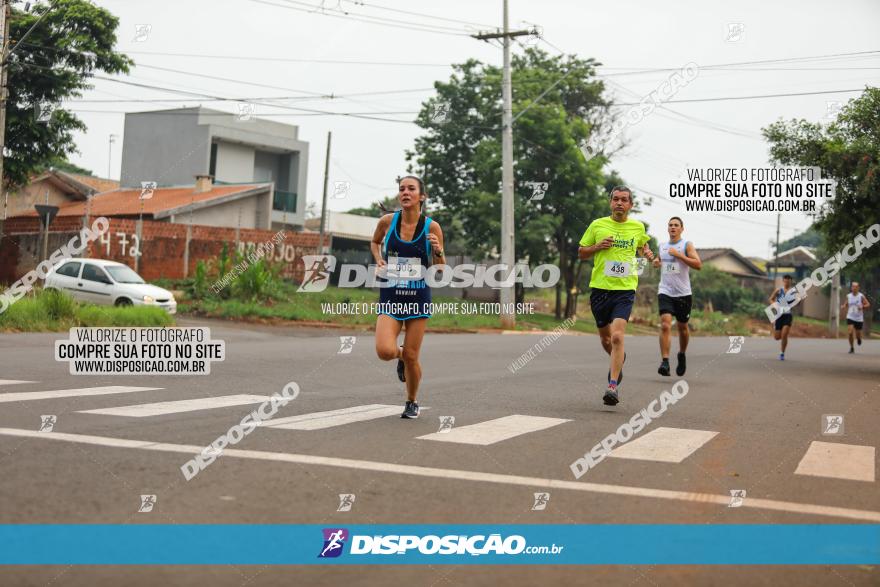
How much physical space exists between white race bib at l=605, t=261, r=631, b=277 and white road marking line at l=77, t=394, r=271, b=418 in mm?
3711

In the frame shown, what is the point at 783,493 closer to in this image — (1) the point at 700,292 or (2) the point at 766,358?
(2) the point at 766,358

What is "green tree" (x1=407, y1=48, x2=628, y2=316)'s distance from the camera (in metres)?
37.1

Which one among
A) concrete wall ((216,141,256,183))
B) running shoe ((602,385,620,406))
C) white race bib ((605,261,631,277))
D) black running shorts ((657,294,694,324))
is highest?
concrete wall ((216,141,256,183))

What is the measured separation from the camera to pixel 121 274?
25.0 m

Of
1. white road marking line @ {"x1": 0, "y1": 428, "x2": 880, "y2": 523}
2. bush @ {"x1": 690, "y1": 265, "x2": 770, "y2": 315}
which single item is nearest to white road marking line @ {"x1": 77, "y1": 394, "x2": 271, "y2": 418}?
white road marking line @ {"x1": 0, "y1": 428, "x2": 880, "y2": 523}

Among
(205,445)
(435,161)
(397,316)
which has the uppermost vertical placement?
(435,161)

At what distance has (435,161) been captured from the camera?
46469mm

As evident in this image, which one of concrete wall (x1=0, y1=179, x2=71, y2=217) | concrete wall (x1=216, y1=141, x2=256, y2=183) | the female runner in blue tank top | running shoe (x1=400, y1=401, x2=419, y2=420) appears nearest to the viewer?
the female runner in blue tank top

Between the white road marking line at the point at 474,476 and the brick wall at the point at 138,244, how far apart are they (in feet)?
77.1

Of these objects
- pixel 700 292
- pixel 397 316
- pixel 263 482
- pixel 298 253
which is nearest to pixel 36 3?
pixel 298 253

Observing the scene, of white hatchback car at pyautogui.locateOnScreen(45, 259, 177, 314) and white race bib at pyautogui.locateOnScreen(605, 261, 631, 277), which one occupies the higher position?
white race bib at pyautogui.locateOnScreen(605, 261, 631, 277)

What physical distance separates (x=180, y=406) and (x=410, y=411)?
2.04 meters

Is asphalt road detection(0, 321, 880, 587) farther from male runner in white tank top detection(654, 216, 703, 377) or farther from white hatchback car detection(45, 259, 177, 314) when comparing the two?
white hatchback car detection(45, 259, 177, 314)

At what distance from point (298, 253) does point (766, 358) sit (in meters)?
21.3
